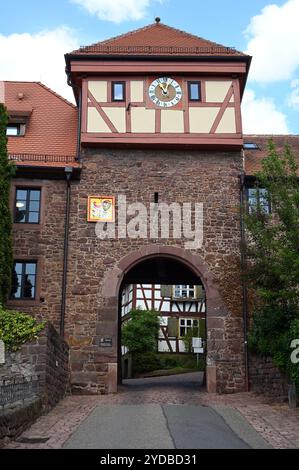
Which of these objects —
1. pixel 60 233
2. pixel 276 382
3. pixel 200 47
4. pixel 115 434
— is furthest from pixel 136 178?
pixel 115 434

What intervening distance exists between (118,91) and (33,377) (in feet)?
31.7

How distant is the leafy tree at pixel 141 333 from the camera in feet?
112

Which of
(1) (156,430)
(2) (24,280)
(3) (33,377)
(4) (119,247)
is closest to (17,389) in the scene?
(3) (33,377)

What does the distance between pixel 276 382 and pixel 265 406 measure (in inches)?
45.6

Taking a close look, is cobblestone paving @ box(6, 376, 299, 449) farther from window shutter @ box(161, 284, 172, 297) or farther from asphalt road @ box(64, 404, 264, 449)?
window shutter @ box(161, 284, 172, 297)

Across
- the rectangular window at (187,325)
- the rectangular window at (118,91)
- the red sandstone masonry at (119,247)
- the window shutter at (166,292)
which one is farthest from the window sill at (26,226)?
the window shutter at (166,292)

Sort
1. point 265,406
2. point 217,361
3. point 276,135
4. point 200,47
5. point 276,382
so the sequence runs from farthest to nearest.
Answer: point 276,135 < point 200,47 < point 217,361 < point 276,382 < point 265,406

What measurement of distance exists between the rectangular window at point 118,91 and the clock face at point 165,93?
0.80m

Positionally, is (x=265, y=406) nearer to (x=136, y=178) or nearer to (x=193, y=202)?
(x=193, y=202)

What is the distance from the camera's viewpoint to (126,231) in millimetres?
17203

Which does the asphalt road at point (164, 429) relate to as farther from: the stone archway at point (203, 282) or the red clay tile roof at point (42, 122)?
the red clay tile roof at point (42, 122)

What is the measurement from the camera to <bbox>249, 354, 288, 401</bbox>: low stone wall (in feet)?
45.5

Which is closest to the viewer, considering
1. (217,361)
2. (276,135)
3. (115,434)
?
(115,434)
